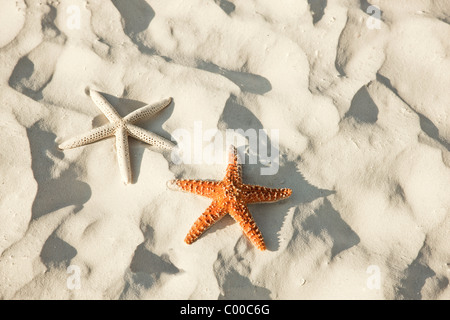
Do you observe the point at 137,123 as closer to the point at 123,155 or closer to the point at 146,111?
the point at 146,111

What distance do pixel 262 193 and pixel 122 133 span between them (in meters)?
1.45

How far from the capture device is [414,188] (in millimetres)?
4008

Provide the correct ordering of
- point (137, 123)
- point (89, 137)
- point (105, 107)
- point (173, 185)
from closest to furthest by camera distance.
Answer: point (173, 185) → point (89, 137) → point (105, 107) → point (137, 123)

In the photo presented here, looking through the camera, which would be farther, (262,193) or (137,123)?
(137,123)

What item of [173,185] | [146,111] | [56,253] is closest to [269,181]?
[173,185]

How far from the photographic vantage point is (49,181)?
12.5ft

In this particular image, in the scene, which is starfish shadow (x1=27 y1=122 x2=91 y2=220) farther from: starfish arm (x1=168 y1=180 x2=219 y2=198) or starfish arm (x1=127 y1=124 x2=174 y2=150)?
starfish arm (x1=168 y1=180 x2=219 y2=198)

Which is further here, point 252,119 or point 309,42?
point 309,42

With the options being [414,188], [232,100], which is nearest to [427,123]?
[414,188]

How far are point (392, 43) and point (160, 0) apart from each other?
8.70ft

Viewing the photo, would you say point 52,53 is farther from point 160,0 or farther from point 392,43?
point 392,43

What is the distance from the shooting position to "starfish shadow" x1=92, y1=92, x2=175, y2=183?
13.0 feet

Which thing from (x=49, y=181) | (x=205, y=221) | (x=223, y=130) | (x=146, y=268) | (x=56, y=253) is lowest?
(x=56, y=253)

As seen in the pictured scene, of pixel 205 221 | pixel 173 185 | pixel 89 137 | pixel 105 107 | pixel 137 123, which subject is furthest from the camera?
pixel 137 123
